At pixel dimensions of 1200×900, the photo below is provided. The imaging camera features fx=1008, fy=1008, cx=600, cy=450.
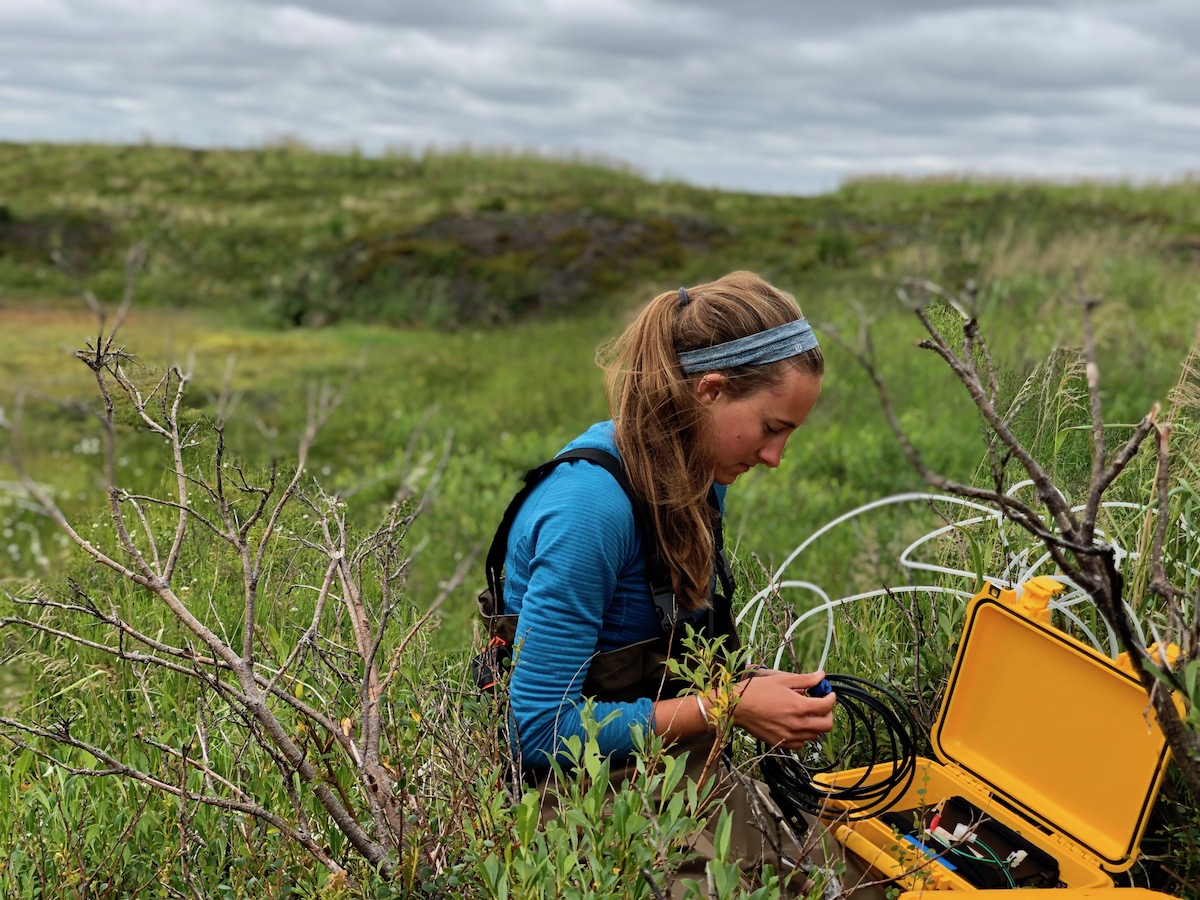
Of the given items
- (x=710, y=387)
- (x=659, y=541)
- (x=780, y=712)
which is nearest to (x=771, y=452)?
(x=710, y=387)

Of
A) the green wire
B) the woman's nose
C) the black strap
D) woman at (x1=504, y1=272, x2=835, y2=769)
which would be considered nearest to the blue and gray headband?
woman at (x1=504, y1=272, x2=835, y2=769)

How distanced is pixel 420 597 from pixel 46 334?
1061cm

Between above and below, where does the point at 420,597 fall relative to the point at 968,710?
below

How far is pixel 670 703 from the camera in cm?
199

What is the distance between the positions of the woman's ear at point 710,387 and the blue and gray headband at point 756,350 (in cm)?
3

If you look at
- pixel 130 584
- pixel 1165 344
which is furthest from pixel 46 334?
pixel 1165 344

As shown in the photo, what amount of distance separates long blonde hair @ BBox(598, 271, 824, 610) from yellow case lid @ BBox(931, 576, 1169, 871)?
65 cm

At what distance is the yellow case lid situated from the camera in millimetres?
1946

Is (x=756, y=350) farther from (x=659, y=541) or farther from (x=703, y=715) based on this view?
(x=703, y=715)

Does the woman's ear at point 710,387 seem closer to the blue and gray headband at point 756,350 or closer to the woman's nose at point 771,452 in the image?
the blue and gray headband at point 756,350

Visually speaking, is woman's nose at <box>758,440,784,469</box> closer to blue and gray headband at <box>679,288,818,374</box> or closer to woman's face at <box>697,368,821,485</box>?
woman's face at <box>697,368,821,485</box>

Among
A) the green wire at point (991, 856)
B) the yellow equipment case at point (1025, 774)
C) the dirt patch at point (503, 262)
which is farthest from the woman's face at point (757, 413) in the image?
the dirt patch at point (503, 262)

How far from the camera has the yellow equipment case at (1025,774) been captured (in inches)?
76.5

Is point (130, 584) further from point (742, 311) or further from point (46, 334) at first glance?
point (46, 334)
